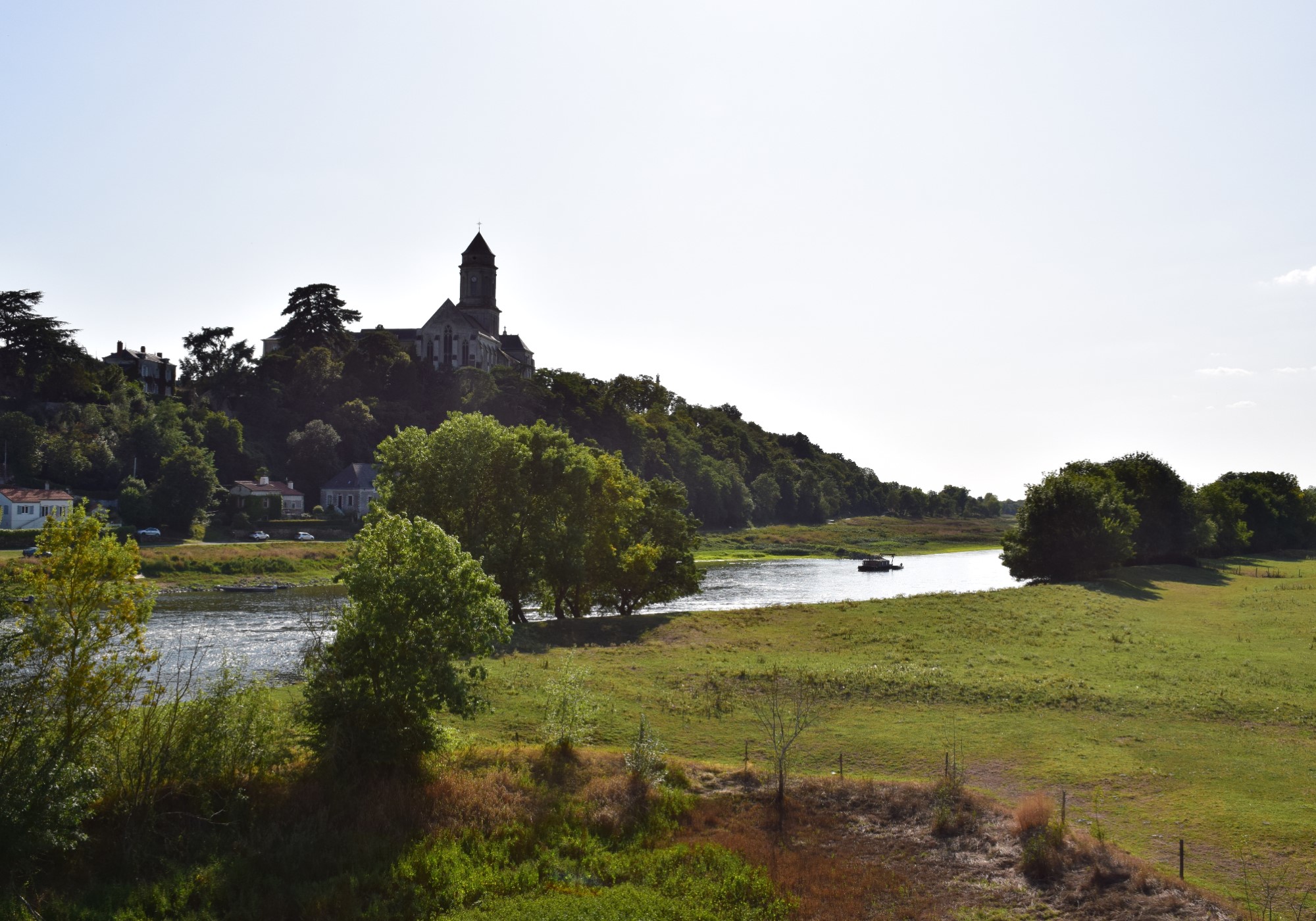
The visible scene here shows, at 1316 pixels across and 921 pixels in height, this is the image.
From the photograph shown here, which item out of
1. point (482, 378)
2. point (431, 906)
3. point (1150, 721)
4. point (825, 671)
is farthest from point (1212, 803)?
point (482, 378)

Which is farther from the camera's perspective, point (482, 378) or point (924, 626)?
point (482, 378)

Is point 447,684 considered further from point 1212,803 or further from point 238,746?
point 1212,803

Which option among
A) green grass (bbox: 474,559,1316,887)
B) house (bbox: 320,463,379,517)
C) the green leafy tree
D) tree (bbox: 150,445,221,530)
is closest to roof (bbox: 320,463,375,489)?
house (bbox: 320,463,379,517)

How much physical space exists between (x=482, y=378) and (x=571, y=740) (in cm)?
13431

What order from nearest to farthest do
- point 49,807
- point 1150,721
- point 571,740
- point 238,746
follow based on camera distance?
point 49,807 → point 238,746 → point 571,740 → point 1150,721

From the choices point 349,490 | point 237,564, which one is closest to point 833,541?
point 349,490

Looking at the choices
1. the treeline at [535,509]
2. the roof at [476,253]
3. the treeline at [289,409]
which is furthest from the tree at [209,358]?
the treeline at [535,509]

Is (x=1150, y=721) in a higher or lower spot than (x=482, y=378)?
lower

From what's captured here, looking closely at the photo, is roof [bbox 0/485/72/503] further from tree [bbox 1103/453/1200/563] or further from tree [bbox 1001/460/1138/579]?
tree [bbox 1103/453/1200/563]

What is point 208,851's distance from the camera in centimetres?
1847

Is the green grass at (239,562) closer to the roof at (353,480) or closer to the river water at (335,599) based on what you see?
the river water at (335,599)

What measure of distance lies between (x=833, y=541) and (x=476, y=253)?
312 ft

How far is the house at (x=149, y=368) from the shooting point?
152m

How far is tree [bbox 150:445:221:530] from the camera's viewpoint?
92375mm
